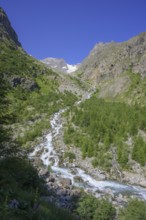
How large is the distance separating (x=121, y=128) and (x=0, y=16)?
149 meters

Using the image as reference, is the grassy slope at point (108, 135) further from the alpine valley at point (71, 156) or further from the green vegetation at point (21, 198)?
the green vegetation at point (21, 198)

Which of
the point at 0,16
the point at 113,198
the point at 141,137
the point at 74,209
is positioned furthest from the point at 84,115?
the point at 0,16

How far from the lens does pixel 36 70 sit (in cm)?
14012

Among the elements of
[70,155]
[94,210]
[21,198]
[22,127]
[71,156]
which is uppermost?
[22,127]

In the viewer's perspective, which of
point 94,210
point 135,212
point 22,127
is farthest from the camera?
point 22,127

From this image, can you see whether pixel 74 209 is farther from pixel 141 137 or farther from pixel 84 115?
pixel 84 115

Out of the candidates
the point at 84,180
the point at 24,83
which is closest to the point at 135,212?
the point at 84,180

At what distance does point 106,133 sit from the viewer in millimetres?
49812

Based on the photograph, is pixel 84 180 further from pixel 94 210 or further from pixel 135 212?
pixel 135 212

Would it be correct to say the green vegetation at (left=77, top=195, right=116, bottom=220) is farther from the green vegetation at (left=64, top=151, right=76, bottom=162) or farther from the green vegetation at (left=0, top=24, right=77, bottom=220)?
the green vegetation at (left=64, top=151, right=76, bottom=162)

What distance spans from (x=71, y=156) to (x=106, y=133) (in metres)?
8.97

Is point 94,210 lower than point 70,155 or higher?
lower

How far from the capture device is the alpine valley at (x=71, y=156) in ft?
56.8

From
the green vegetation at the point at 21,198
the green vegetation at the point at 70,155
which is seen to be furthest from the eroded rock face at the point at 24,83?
the green vegetation at the point at 21,198
